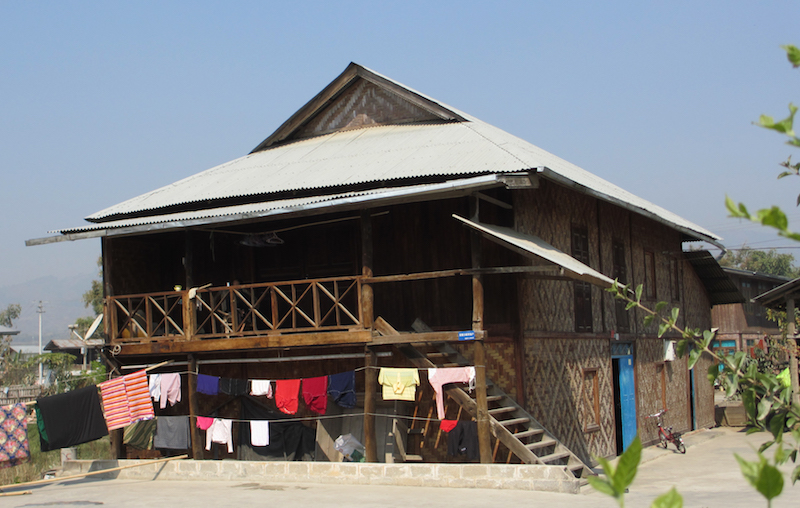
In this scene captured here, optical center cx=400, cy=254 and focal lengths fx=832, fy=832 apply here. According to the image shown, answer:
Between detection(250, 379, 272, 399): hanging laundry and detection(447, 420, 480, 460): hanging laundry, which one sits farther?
detection(250, 379, 272, 399): hanging laundry

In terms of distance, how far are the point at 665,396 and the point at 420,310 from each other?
25.9 feet

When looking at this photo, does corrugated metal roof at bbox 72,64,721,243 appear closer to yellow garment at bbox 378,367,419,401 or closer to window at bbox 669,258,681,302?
window at bbox 669,258,681,302

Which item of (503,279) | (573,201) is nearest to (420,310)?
(503,279)

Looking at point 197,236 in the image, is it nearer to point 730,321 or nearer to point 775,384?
point 775,384

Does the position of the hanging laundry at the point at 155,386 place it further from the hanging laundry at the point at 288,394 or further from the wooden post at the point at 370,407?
the wooden post at the point at 370,407

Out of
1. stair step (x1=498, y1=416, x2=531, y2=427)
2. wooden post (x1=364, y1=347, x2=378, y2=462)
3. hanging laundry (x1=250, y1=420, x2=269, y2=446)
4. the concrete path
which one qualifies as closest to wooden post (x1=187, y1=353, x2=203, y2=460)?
the concrete path

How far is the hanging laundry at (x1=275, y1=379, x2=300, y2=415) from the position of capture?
13117mm

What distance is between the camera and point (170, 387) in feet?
45.4

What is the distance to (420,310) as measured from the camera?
13.9 metres

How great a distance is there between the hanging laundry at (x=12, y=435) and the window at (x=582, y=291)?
9.37m

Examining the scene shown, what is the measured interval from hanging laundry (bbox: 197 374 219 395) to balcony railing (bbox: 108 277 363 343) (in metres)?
0.68

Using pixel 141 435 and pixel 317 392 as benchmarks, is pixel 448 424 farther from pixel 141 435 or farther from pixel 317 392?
pixel 141 435

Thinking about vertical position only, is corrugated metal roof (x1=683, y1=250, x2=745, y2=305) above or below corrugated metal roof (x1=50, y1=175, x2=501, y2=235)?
below

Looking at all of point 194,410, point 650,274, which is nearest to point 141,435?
point 194,410
